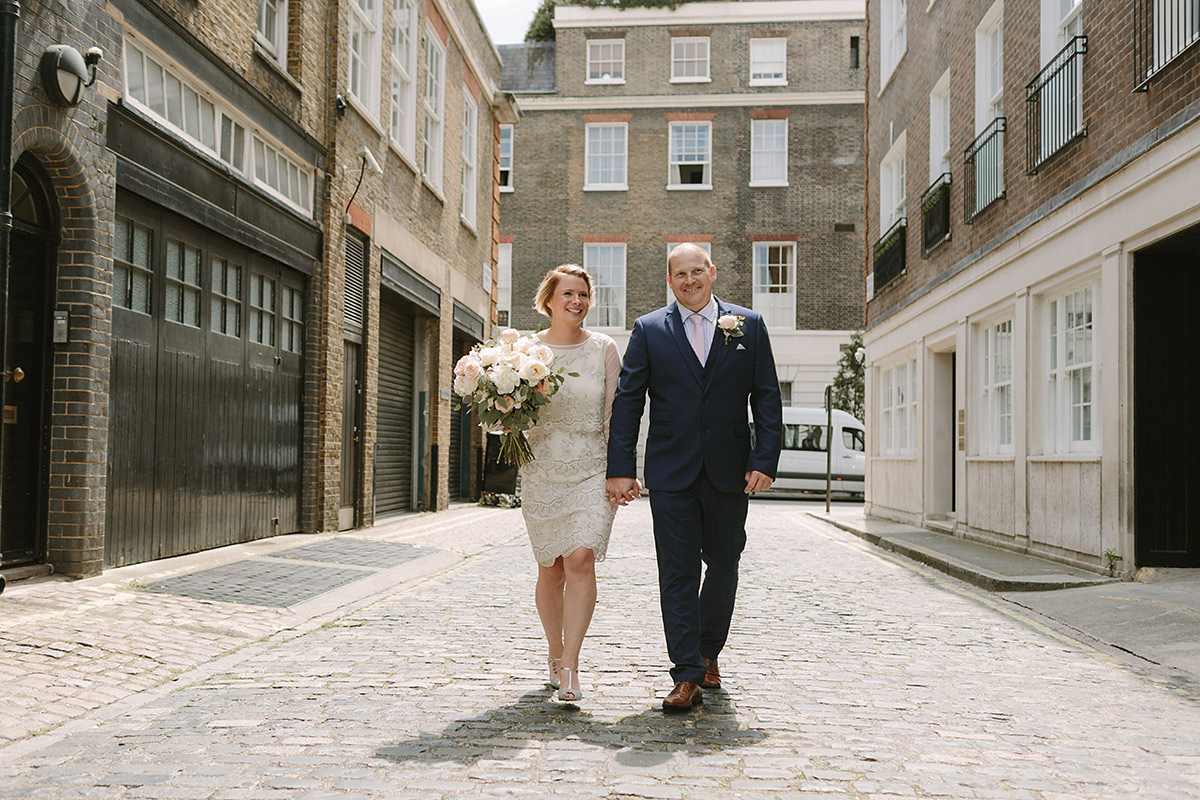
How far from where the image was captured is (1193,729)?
4.68 m

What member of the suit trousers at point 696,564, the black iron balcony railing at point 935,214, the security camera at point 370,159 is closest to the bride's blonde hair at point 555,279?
the suit trousers at point 696,564

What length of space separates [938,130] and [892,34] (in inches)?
166

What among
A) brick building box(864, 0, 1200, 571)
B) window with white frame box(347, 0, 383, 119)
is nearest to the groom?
brick building box(864, 0, 1200, 571)

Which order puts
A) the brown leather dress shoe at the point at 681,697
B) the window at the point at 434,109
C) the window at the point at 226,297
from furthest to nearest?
the window at the point at 434,109
the window at the point at 226,297
the brown leather dress shoe at the point at 681,697

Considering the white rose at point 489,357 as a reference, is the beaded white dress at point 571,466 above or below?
below

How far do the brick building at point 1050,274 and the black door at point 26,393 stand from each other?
8127 millimetres

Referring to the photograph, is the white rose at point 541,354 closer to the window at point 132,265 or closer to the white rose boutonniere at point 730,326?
the white rose boutonniere at point 730,326

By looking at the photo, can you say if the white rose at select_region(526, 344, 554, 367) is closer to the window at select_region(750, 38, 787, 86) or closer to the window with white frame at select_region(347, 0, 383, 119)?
the window with white frame at select_region(347, 0, 383, 119)

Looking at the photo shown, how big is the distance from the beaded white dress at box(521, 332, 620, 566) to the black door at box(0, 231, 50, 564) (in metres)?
4.02

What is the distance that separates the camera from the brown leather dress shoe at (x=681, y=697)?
4695mm

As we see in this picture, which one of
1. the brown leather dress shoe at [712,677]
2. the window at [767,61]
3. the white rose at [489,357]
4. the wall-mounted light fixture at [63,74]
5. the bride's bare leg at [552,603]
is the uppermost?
the window at [767,61]

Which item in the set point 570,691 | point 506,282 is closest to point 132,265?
point 570,691

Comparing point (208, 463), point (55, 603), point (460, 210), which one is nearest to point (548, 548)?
point (55, 603)

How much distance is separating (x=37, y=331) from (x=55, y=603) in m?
1.92
